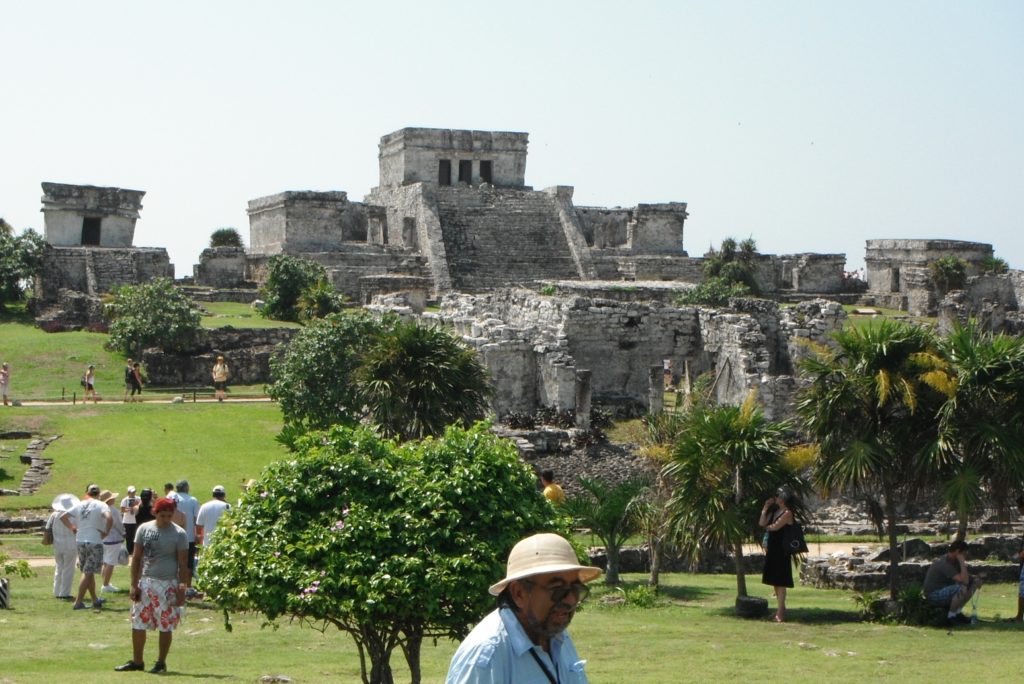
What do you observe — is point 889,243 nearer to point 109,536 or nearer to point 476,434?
point 109,536

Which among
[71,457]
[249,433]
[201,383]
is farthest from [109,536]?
[201,383]

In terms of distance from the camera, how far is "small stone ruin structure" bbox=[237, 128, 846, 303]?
44.4 meters

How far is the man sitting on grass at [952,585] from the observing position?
44.7ft

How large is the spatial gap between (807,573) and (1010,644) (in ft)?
15.4

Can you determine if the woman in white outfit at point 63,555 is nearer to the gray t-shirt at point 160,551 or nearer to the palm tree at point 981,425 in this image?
the gray t-shirt at point 160,551

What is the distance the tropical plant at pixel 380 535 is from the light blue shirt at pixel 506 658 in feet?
9.39

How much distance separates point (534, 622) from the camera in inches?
233

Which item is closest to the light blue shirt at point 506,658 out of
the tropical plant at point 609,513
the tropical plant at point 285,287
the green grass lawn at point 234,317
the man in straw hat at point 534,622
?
the man in straw hat at point 534,622

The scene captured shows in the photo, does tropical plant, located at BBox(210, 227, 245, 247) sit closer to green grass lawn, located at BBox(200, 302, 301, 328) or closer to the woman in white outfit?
green grass lawn, located at BBox(200, 302, 301, 328)

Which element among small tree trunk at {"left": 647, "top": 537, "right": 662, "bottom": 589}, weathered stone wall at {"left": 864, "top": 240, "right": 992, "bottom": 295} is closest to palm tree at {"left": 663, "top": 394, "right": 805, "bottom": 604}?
small tree trunk at {"left": 647, "top": 537, "right": 662, "bottom": 589}

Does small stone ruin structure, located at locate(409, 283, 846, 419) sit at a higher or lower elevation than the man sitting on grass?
higher

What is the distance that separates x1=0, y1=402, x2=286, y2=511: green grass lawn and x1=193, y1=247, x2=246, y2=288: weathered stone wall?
625 inches

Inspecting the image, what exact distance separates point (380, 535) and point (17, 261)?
31.5 meters

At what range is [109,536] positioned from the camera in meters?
14.5
